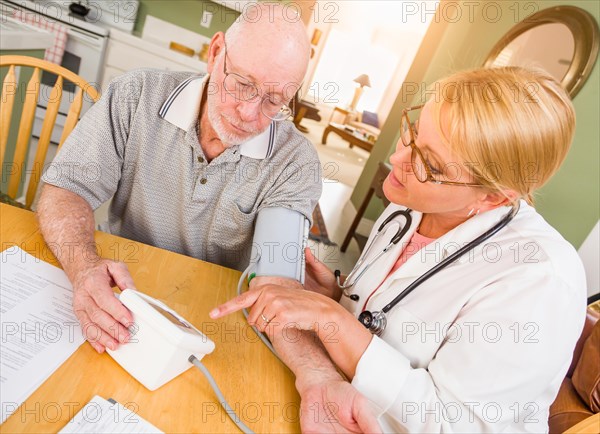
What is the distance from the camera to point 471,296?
0.85m

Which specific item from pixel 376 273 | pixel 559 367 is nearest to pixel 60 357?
pixel 376 273

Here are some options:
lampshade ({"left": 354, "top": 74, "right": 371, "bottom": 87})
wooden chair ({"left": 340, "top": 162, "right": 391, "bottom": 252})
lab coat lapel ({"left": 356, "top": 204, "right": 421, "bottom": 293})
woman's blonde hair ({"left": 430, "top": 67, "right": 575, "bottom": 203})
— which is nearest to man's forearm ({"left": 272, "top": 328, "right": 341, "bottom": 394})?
lab coat lapel ({"left": 356, "top": 204, "right": 421, "bottom": 293})

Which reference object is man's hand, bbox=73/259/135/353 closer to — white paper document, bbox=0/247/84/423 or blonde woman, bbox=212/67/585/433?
white paper document, bbox=0/247/84/423


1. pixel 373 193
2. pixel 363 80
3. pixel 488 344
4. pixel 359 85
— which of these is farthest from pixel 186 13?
pixel 359 85

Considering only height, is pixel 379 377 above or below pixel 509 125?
below

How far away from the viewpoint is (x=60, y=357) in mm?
691

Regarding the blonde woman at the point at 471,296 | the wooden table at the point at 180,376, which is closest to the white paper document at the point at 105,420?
the wooden table at the point at 180,376

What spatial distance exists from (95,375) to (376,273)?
673mm

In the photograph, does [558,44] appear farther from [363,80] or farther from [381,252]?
[363,80]

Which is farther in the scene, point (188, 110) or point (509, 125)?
point (188, 110)

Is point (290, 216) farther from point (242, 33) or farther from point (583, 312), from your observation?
point (583, 312)

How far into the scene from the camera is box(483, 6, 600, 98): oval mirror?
228cm

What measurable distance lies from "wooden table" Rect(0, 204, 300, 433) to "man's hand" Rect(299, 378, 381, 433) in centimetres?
3

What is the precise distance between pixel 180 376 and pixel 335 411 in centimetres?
27
